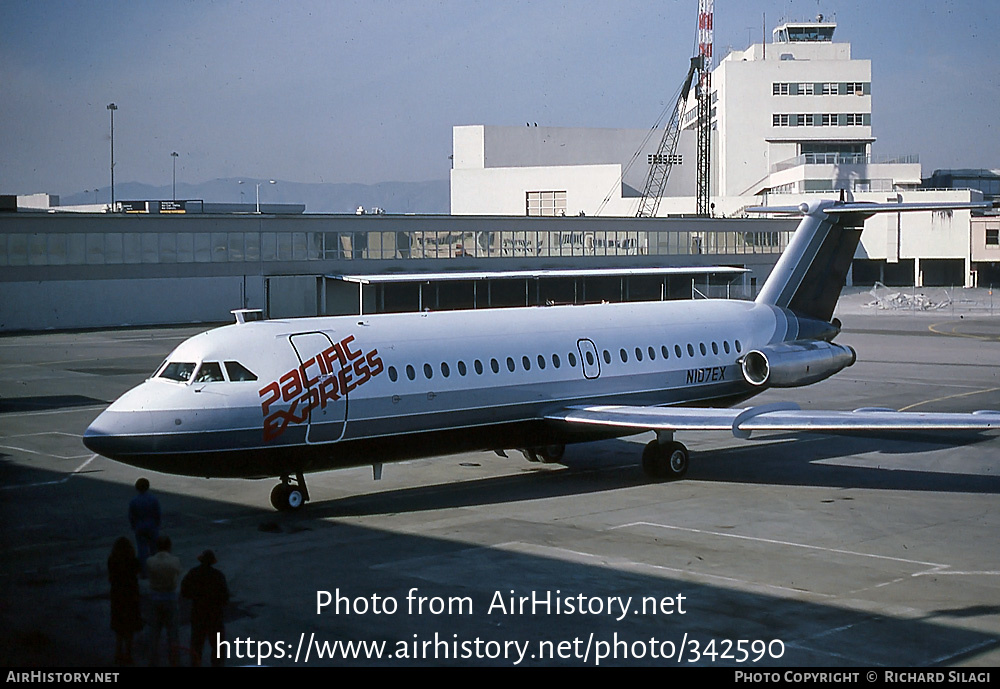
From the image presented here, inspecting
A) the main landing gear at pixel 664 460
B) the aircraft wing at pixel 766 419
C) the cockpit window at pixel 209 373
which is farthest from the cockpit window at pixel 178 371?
the main landing gear at pixel 664 460

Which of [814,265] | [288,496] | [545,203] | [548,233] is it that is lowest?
[288,496]

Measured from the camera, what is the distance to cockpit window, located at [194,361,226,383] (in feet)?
67.1

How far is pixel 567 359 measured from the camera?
25.2 m

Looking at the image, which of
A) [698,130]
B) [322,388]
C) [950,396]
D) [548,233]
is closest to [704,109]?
[698,130]

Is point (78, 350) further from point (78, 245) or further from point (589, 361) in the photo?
point (589, 361)

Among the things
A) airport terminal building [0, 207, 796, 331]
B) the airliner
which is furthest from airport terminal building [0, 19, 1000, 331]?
the airliner

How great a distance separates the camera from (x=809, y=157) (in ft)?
369

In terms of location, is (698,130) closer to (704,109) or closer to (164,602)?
(704,109)

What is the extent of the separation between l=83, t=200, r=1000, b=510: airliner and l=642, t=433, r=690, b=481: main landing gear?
0.04 m

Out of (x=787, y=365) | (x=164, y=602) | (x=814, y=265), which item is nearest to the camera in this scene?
(x=164, y=602)

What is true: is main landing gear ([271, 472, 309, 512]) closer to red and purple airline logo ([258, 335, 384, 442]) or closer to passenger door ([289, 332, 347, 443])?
passenger door ([289, 332, 347, 443])

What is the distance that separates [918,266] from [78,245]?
72.6m

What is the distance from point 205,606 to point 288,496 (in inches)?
340
